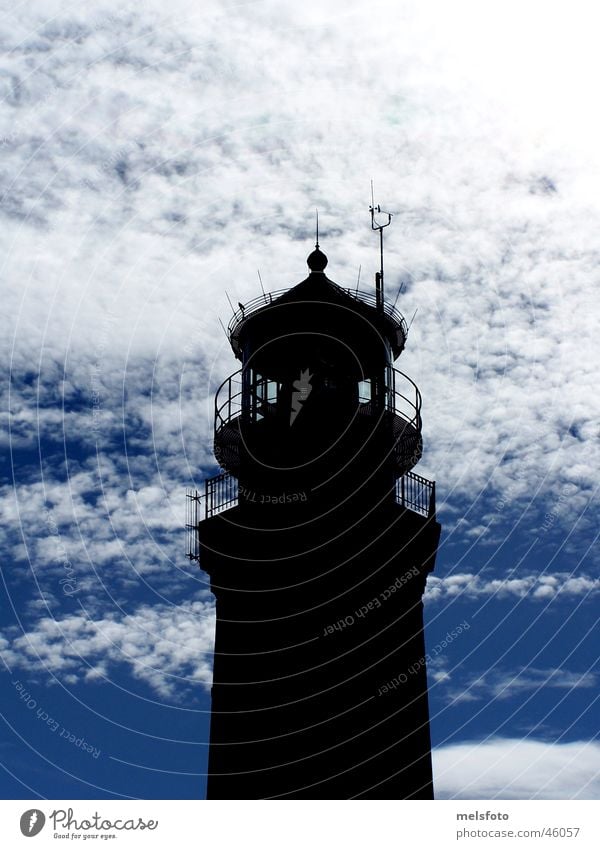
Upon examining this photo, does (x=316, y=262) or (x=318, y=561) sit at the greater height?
(x=316, y=262)

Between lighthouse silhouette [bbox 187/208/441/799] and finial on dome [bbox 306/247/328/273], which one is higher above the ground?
finial on dome [bbox 306/247/328/273]

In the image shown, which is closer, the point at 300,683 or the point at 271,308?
the point at 300,683

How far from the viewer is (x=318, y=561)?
87.5 ft

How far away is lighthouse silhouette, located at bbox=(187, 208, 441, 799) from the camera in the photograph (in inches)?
1003

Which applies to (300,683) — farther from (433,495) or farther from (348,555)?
(433,495)

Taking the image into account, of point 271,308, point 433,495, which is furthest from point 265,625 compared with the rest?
point 271,308

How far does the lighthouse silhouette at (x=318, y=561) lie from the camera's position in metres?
25.5

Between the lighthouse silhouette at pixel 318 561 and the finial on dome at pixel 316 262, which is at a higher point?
the finial on dome at pixel 316 262

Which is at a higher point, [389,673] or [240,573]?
[240,573]

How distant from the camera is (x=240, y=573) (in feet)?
89.9
